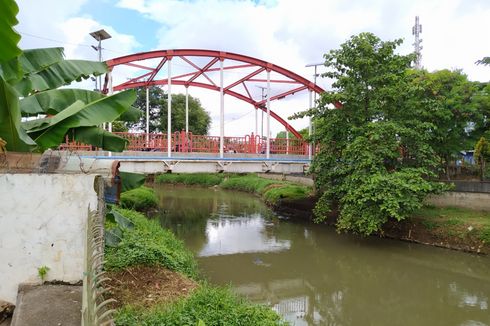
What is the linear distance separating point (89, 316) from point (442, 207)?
44.3 feet

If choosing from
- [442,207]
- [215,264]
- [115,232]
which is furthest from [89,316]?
[442,207]

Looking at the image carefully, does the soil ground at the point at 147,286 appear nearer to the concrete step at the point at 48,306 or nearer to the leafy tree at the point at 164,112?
the concrete step at the point at 48,306

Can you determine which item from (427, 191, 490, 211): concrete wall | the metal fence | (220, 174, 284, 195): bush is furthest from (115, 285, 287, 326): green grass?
(220, 174, 284, 195): bush

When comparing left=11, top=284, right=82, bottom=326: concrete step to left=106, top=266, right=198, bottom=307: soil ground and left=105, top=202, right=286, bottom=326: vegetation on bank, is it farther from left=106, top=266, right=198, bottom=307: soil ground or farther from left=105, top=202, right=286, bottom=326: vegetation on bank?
left=106, top=266, right=198, bottom=307: soil ground

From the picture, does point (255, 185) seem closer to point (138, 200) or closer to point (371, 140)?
point (138, 200)

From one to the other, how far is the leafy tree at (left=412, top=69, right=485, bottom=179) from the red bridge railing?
5.12 metres

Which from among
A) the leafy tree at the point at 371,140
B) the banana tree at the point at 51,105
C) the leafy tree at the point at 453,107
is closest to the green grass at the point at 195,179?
the leafy tree at the point at 371,140

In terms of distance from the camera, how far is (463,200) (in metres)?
12.5

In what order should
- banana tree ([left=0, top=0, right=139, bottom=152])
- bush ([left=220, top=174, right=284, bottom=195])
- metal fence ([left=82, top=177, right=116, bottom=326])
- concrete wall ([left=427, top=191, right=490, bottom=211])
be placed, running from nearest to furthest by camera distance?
1. metal fence ([left=82, top=177, right=116, bottom=326])
2. banana tree ([left=0, top=0, right=139, bottom=152])
3. concrete wall ([left=427, top=191, right=490, bottom=211])
4. bush ([left=220, top=174, right=284, bottom=195])

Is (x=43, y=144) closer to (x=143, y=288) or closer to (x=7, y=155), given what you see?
(x=7, y=155)

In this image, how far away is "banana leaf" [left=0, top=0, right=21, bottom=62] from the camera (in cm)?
243

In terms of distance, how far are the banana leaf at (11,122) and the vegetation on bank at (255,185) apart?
14.1m

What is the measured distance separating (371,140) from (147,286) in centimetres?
782

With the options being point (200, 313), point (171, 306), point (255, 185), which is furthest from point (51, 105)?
point (255, 185)
